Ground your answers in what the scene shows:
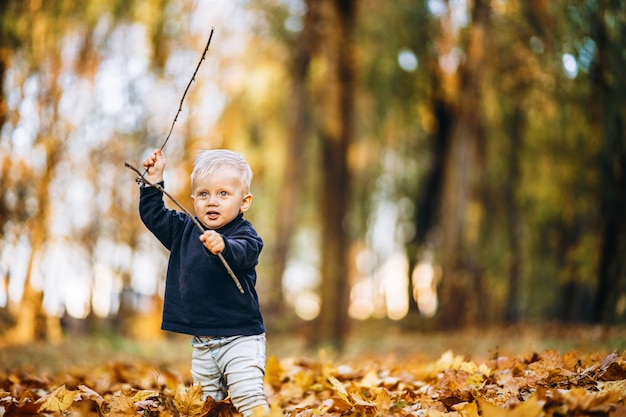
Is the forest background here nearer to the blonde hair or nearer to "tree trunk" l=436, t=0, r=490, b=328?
"tree trunk" l=436, t=0, r=490, b=328

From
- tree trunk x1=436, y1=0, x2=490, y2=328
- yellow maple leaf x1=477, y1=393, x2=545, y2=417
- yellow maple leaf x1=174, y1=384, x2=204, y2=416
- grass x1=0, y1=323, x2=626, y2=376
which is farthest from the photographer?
tree trunk x1=436, y1=0, x2=490, y2=328

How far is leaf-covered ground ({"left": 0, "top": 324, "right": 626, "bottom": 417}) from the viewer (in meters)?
2.39

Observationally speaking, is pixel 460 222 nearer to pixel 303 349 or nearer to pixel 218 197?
pixel 303 349

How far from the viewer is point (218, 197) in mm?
2930

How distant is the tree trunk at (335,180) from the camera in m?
9.34

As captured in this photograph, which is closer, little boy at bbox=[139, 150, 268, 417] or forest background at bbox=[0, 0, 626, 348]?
little boy at bbox=[139, 150, 268, 417]

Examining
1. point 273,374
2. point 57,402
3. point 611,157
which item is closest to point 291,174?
point 611,157

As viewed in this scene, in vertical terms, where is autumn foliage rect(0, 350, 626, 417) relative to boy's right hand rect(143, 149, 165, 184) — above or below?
below

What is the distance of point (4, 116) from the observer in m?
7.86

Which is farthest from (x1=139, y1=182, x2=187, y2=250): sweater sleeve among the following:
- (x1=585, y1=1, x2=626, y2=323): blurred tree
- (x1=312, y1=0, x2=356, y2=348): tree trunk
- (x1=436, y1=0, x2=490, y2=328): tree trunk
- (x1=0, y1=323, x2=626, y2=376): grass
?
(x1=436, y1=0, x2=490, y2=328): tree trunk

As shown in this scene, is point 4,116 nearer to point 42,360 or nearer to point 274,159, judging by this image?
point 42,360

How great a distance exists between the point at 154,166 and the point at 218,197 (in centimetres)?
33

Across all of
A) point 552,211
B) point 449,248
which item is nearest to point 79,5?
point 449,248

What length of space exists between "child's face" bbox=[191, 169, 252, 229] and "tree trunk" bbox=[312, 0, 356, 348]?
6392mm
